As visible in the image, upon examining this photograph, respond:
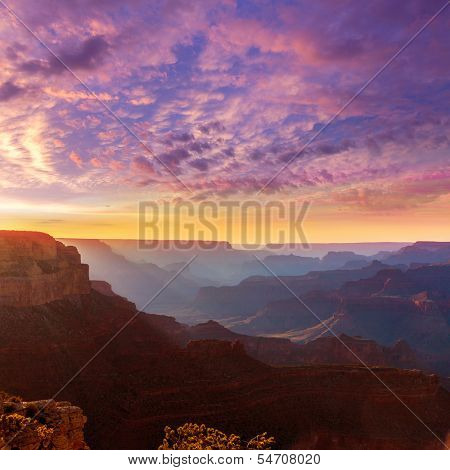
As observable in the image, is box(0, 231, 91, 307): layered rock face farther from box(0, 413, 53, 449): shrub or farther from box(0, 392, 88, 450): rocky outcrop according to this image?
box(0, 413, 53, 449): shrub

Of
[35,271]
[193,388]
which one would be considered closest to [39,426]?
[193,388]

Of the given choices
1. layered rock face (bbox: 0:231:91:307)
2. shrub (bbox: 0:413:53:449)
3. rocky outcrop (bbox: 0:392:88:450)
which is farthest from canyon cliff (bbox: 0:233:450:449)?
shrub (bbox: 0:413:53:449)

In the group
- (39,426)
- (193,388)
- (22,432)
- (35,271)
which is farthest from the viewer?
(35,271)

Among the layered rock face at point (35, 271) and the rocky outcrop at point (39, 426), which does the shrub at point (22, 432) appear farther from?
the layered rock face at point (35, 271)

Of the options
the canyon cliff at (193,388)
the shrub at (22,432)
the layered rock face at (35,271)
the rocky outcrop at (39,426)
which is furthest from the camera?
the layered rock face at (35,271)

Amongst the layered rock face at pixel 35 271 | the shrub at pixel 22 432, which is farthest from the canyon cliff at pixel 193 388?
the shrub at pixel 22 432

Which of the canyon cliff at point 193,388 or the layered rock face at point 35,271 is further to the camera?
the layered rock face at point 35,271

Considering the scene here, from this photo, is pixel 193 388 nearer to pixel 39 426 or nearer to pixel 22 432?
pixel 39 426
